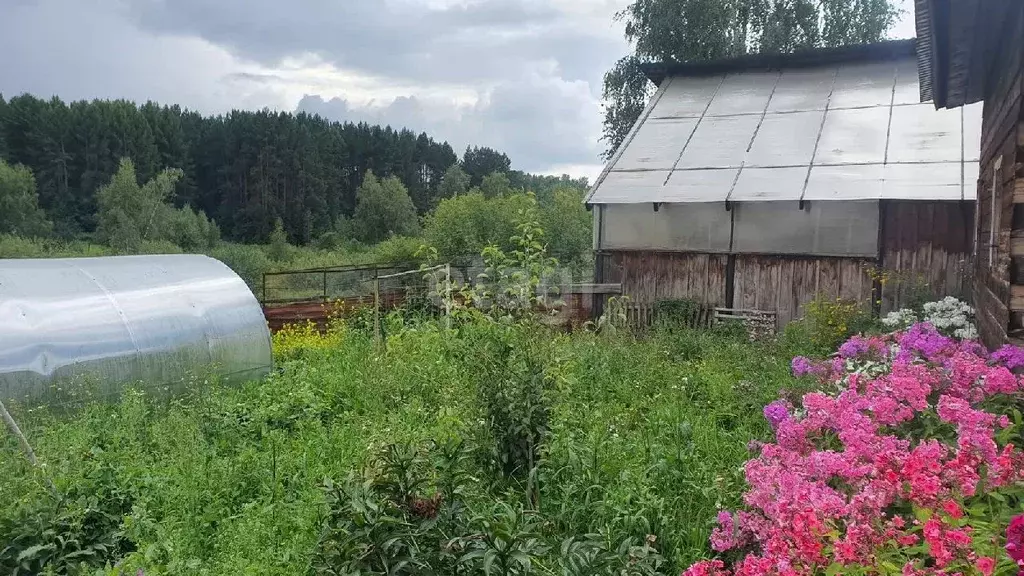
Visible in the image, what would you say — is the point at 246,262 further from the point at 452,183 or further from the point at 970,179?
the point at 970,179

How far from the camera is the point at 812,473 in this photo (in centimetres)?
261

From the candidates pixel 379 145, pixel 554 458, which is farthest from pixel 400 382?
pixel 379 145

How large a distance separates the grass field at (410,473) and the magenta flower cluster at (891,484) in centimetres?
48

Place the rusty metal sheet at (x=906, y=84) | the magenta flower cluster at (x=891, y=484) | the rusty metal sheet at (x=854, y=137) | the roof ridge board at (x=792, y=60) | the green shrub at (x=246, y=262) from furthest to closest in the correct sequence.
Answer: the green shrub at (x=246, y=262)
the roof ridge board at (x=792, y=60)
the rusty metal sheet at (x=906, y=84)
the rusty metal sheet at (x=854, y=137)
the magenta flower cluster at (x=891, y=484)

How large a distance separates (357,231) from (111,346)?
1568 inches

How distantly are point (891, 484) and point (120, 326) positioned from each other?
636 centimetres

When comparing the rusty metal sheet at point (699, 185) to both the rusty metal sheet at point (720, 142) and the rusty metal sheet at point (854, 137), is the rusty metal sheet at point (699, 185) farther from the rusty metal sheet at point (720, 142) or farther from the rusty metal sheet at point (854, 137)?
the rusty metal sheet at point (854, 137)

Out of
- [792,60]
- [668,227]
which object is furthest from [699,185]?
[792,60]

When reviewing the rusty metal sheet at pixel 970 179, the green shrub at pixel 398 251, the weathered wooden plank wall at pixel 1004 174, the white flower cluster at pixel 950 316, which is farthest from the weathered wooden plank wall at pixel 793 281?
the green shrub at pixel 398 251

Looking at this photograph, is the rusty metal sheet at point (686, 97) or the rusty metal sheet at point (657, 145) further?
the rusty metal sheet at point (686, 97)

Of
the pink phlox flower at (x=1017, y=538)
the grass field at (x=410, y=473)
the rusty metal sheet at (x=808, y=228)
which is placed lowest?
the grass field at (x=410, y=473)

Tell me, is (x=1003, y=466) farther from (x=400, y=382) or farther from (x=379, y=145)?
(x=379, y=145)

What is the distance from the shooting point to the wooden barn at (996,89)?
3.59 metres

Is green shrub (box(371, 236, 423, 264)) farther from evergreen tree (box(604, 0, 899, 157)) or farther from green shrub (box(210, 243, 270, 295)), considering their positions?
evergreen tree (box(604, 0, 899, 157))
